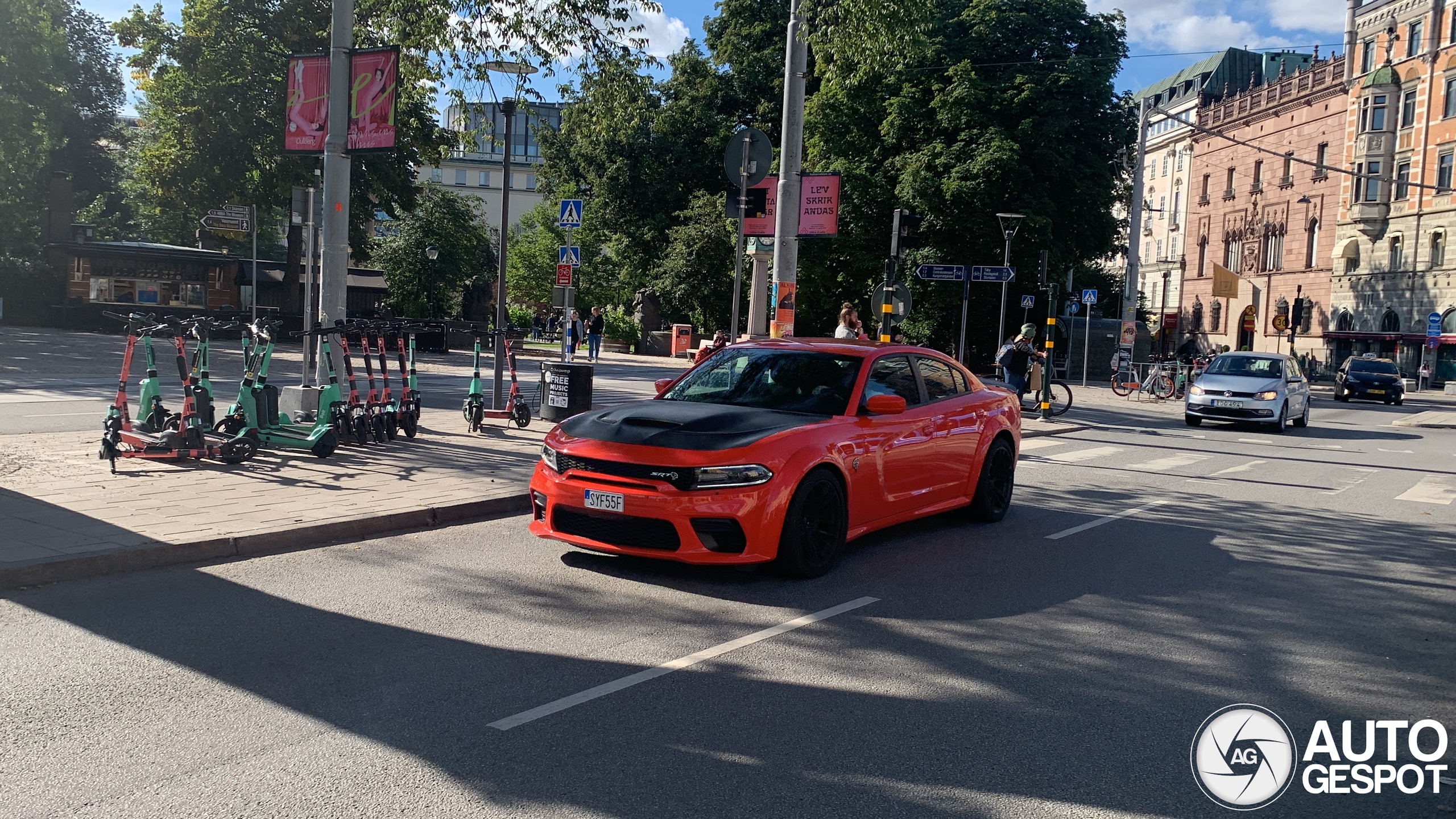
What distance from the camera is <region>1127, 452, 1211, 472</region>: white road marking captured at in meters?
14.5

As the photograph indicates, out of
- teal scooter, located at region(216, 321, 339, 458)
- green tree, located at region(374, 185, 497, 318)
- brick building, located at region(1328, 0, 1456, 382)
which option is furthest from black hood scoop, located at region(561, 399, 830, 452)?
brick building, located at region(1328, 0, 1456, 382)

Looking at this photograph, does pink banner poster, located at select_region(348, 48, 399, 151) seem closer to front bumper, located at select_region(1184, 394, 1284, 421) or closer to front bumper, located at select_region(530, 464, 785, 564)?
front bumper, located at select_region(530, 464, 785, 564)

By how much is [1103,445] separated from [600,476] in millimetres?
12582

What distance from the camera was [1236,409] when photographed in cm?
2141

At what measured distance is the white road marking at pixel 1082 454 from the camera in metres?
15.2

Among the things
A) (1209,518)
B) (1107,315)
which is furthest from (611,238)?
(1209,518)

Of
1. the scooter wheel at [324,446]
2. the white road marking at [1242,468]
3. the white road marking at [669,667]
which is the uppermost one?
the scooter wheel at [324,446]

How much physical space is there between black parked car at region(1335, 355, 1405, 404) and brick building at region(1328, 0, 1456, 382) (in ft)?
50.2

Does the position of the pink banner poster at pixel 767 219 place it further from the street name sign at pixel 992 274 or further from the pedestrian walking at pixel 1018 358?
the street name sign at pixel 992 274

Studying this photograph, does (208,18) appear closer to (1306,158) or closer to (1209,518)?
(1209,518)

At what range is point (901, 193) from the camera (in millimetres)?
37594

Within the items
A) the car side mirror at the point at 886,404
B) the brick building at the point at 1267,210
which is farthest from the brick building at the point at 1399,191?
the car side mirror at the point at 886,404

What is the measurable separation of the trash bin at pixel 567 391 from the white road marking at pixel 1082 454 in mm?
6234

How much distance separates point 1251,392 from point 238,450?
18121mm
